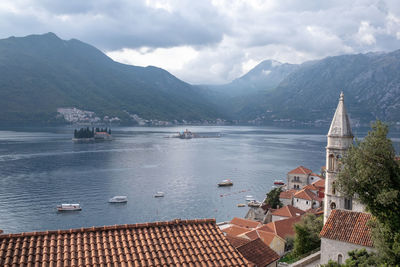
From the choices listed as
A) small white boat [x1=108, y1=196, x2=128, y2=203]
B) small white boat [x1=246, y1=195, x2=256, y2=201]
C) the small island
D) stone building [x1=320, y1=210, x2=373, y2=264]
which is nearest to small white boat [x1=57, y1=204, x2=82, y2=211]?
small white boat [x1=108, y1=196, x2=128, y2=203]

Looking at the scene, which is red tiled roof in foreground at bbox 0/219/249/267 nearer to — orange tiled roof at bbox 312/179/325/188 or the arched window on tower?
the arched window on tower

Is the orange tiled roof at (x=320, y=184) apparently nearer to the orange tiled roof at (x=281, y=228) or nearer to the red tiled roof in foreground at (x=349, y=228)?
the orange tiled roof at (x=281, y=228)

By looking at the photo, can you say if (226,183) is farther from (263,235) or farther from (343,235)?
(343,235)

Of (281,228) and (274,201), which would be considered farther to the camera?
(274,201)

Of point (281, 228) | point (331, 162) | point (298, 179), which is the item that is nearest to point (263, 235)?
point (281, 228)

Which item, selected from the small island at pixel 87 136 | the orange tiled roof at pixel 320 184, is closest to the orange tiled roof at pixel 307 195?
the orange tiled roof at pixel 320 184

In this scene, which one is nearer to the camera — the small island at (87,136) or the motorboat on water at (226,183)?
the motorboat on water at (226,183)
